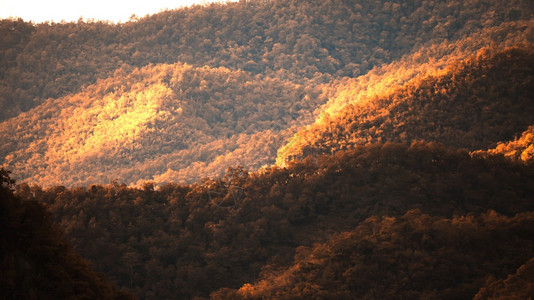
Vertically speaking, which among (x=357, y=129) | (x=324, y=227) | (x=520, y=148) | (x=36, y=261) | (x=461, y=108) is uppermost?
(x=36, y=261)

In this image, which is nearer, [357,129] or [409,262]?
[409,262]

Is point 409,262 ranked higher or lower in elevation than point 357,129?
lower

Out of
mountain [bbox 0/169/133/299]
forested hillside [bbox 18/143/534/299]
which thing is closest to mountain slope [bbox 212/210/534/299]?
forested hillside [bbox 18/143/534/299]

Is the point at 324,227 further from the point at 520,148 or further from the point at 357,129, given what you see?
the point at 357,129

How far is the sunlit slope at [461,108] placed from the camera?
69.8 metres

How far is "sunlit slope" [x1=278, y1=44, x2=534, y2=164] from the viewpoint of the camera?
6975cm

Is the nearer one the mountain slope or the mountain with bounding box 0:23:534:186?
the mountain slope

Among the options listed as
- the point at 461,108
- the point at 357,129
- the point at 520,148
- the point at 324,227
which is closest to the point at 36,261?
the point at 324,227

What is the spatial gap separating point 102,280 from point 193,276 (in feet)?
57.9

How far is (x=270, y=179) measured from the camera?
5425 centimetres

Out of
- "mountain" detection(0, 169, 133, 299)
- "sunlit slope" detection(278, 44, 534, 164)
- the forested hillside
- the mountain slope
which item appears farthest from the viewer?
"sunlit slope" detection(278, 44, 534, 164)

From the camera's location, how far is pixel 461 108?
75812mm

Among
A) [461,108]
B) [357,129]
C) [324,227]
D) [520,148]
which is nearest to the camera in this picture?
[324,227]

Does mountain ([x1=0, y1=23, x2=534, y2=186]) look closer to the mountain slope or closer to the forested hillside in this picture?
the forested hillside
